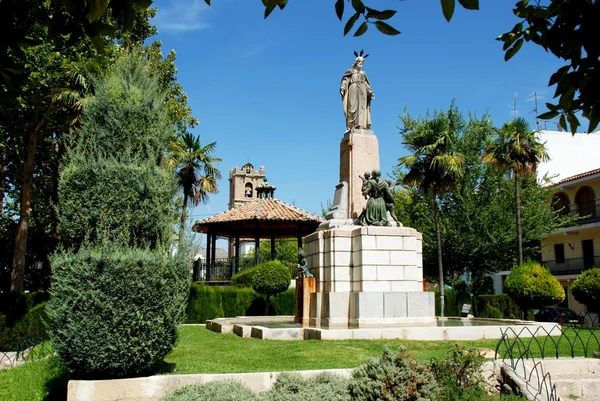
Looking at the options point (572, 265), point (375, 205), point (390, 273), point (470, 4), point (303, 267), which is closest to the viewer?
point (470, 4)

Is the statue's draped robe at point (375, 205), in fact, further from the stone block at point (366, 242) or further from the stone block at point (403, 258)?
the stone block at point (403, 258)

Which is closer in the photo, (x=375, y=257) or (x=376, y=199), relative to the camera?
(x=375, y=257)

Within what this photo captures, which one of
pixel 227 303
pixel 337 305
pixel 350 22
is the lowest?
pixel 227 303

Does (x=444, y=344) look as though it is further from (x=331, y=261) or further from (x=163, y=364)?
(x=163, y=364)

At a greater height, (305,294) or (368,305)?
(305,294)

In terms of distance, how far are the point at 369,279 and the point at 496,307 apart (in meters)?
13.6

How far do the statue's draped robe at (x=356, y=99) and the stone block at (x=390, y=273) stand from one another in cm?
444

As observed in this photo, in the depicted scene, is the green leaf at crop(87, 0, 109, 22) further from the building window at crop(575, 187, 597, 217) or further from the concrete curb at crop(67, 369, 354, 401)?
the building window at crop(575, 187, 597, 217)

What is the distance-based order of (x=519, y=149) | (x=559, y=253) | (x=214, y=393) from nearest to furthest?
(x=214, y=393)
(x=519, y=149)
(x=559, y=253)

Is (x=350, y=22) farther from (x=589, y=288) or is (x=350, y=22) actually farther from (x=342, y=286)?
(x=589, y=288)

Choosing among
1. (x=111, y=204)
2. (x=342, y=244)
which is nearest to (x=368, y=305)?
(x=342, y=244)

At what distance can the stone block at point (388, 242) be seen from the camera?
13.0 meters

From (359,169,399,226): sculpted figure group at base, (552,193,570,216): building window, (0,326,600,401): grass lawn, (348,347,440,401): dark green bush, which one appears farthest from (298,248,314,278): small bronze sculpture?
(552,193,570,216): building window

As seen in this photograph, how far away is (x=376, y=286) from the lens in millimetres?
12852
